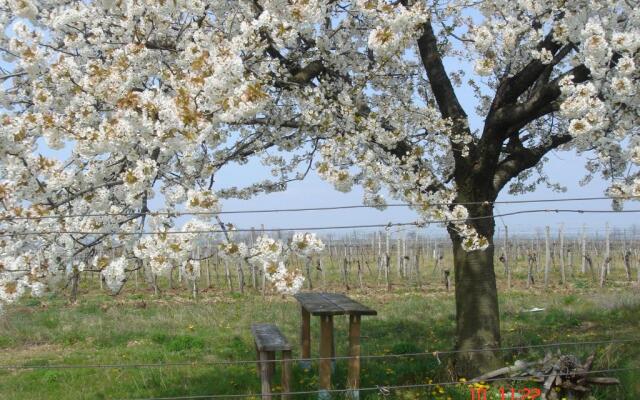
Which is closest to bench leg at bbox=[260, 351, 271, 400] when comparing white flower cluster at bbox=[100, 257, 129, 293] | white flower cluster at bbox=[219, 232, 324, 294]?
white flower cluster at bbox=[219, 232, 324, 294]

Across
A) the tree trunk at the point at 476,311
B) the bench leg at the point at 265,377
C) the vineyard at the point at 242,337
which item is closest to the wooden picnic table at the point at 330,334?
the vineyard at the point at 242,337

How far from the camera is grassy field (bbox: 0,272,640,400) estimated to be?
667 centimetres

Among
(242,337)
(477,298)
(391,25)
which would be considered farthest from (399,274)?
(391,25)

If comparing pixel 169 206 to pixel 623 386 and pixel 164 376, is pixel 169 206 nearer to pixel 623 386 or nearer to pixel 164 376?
pixel 164 376

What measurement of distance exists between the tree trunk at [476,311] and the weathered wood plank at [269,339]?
6.19 feet

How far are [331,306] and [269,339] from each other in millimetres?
664

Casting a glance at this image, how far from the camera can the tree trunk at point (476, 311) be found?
6.50m

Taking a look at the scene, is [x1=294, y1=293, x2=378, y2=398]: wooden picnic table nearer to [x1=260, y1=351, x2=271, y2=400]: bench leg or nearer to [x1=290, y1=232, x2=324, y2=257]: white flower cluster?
[x1=260, y1=351, x2=271, y2=400]: bench leg

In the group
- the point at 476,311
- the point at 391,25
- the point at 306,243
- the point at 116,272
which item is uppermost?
the point at 391,25

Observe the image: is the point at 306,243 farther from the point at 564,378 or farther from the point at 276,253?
the point at 564,378

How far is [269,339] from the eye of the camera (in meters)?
6.12

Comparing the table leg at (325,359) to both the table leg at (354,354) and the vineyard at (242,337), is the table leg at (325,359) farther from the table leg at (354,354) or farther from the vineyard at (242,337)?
the vineyard at (242,337)

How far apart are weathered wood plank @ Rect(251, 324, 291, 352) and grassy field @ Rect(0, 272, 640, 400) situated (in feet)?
1.74

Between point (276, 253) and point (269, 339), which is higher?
point (276, 253)
